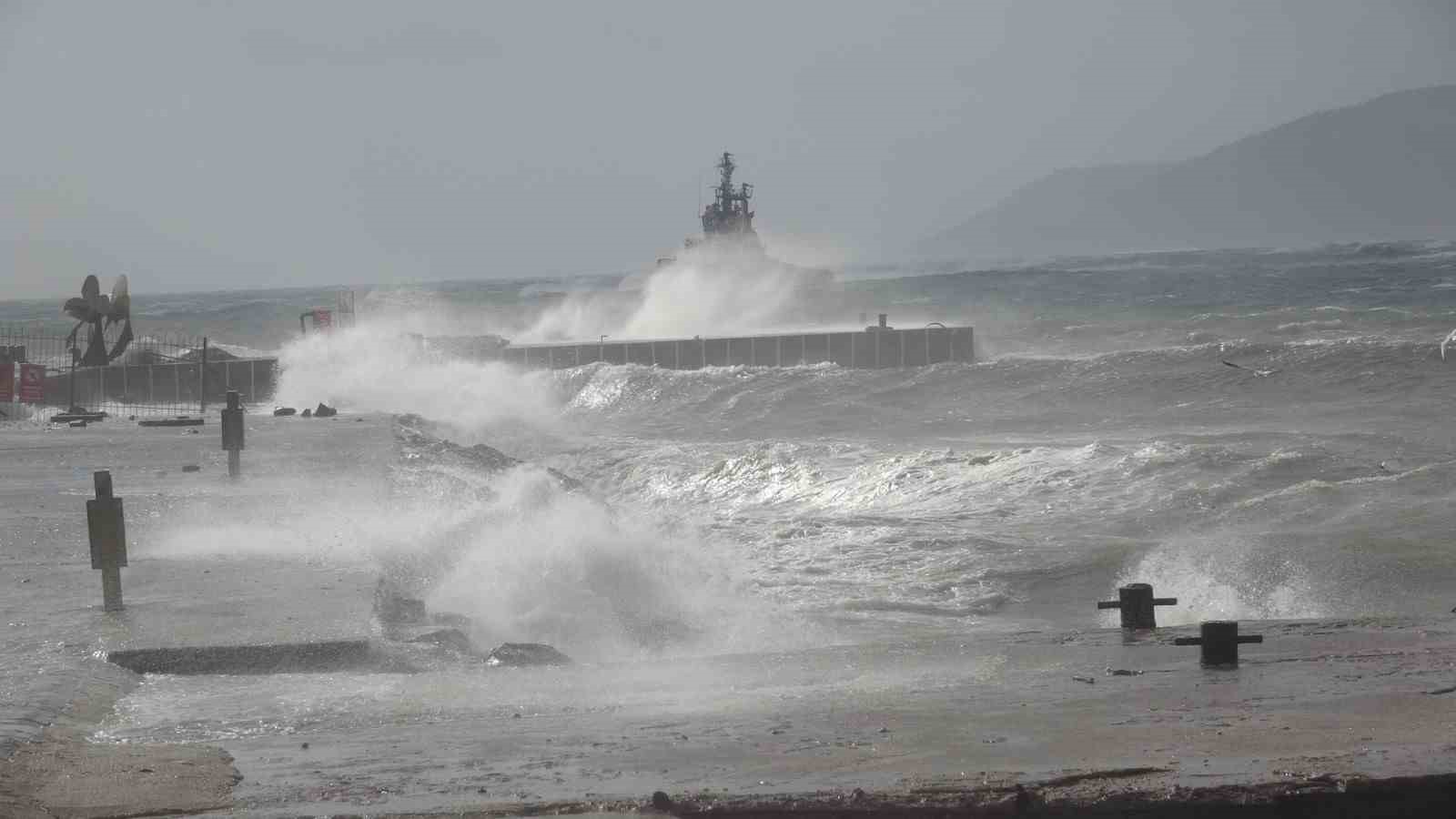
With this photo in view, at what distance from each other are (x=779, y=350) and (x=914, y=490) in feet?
92.3

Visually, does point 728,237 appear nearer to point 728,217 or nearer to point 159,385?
point 728,217

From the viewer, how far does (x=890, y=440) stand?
88.8 feet

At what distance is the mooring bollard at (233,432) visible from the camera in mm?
17203

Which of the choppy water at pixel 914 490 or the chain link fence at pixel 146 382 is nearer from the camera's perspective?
the choppy water at pixel 914 490

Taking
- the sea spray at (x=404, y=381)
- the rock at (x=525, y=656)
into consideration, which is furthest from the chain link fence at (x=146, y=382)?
the rock at (x=525, y=656)

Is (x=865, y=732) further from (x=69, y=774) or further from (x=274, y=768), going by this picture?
(x=69, y=774)

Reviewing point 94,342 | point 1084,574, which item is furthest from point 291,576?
point 94,342

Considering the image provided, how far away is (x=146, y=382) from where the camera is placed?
35.1 metres

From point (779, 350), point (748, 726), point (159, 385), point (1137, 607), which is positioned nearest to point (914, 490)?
point (1137, 607)

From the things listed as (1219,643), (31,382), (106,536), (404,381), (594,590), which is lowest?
(594,590)

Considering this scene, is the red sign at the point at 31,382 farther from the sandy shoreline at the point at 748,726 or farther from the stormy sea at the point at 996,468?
the sandy shoreline at the point at 748,726

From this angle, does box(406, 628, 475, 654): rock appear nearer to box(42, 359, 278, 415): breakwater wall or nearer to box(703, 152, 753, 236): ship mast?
box(42, 359, 278, 415): breakwater wall

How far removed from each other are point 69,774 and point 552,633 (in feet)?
13.8

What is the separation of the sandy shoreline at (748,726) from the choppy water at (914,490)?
3.34ft
